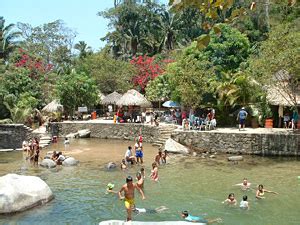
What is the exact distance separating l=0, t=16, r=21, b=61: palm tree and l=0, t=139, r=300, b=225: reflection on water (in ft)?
92.1

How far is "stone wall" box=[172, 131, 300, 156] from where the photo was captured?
24250mm

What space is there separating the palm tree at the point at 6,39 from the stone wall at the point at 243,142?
1253 inches

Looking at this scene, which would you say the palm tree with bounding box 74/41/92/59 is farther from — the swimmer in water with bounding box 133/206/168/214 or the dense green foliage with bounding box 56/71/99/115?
the swimmer in water with bounding box 133/206/168/214

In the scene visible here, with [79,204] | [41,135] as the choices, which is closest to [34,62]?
[41,135]

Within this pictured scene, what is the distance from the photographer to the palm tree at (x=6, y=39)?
165 ft

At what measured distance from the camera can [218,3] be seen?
3.89 m

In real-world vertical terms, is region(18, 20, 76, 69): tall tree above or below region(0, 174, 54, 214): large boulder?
above

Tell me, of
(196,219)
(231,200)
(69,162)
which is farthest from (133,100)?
(196,219)

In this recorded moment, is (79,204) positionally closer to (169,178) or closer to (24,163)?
(169,178)

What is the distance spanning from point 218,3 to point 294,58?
2070 centimetres

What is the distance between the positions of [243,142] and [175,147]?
416cm

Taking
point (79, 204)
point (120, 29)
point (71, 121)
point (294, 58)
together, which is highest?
point (120, 29)

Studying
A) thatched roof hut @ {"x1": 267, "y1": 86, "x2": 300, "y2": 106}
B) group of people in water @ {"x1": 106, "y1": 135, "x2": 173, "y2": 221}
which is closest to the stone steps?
group of people in water @ {"x1": 106, "y1": 135, "x2": 173, "y2": 221}

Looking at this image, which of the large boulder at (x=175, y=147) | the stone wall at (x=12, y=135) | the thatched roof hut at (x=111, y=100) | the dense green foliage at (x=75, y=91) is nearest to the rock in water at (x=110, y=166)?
the large boulder at (x=175, y=147)
